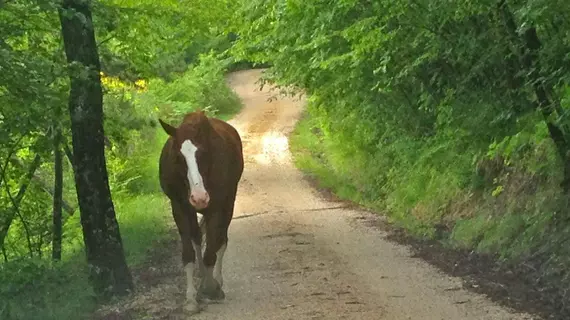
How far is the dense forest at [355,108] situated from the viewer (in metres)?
10.2

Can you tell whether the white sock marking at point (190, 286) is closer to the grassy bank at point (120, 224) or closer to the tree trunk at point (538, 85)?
the grassy bank at point (120, 224)

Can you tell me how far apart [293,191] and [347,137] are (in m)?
2.82

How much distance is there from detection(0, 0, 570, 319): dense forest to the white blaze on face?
1.64 metres

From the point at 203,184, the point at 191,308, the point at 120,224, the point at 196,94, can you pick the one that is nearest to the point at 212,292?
the point at 191,308

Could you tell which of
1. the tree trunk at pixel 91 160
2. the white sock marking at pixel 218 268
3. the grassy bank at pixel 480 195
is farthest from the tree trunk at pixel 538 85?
the tree trunk at pixel 91 160

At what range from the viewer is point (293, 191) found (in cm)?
2289

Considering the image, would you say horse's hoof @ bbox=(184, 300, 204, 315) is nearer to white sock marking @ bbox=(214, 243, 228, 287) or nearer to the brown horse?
the brown horse

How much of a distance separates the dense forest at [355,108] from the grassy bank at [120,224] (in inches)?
1.8

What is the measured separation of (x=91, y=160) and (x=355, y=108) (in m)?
10.4

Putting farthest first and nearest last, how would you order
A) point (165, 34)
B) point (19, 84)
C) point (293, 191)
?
point (293, 191) → point (165, 34) → point (19, 84)

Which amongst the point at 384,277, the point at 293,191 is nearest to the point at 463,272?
the point at 384,277

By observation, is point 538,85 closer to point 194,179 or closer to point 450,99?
point 450,99

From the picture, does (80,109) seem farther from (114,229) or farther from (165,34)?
(165,34)

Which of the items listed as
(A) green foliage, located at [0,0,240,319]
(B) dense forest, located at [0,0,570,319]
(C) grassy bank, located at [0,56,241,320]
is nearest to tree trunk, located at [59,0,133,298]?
(B) dense forest, located at [0,0,570,319]
